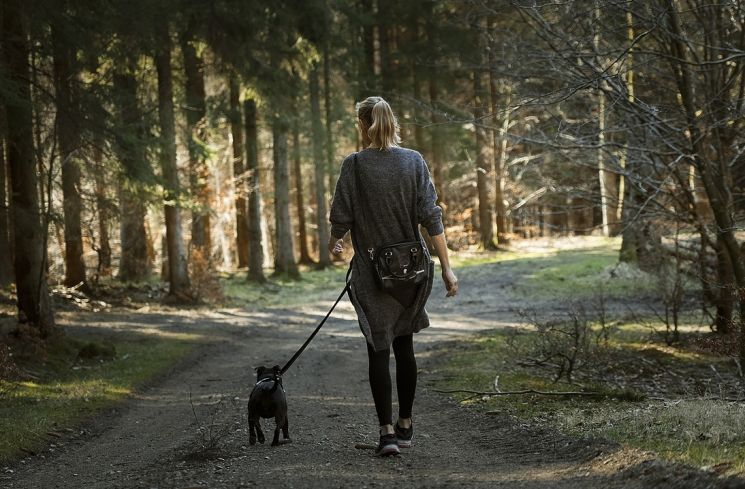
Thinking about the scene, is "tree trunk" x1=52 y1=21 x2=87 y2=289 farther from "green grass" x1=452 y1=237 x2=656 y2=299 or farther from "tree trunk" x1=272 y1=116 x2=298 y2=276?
"tree trunk" x1=272 y1=116 x2=298 y2=276

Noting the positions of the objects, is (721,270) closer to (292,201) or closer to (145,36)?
(145,36)

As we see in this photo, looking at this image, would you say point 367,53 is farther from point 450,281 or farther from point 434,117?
point 450,281

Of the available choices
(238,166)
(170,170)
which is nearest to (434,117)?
(238,166)

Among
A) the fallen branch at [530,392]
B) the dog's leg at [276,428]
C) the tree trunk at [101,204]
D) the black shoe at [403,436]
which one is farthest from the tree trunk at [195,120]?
the black shoe at [403,436]

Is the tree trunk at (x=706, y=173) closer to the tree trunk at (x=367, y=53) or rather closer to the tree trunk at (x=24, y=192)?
the tree trunk at (x=24, y=192)

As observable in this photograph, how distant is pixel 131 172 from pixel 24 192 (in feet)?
5.76

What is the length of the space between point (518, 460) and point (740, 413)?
1442 mm

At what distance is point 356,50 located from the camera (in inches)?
1069

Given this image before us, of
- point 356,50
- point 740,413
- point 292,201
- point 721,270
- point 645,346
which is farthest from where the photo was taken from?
point 292,201

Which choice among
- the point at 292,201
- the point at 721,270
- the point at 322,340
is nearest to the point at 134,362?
the point at 322,340

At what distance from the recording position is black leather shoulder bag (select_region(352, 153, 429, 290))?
4859 millimetres

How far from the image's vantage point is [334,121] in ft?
103

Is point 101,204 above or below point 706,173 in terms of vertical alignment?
above

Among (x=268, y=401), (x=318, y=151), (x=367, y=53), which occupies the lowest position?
(x=268, y=401)
